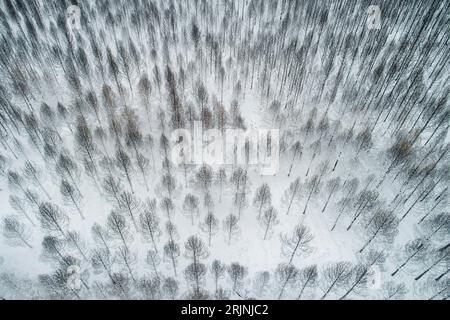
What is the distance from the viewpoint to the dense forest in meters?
47.9

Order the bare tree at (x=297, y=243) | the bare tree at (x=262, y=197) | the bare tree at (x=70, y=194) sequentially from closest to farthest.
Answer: the bare tree at (x=297, y=243) → the bare tree at (x=70, y=194) → the bare tree at (x=262, y=197)

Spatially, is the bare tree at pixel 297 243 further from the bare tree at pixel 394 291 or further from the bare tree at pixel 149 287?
the bare tree at pixel 149 287

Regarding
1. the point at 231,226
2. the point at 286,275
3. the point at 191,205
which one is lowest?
the point at 286,275

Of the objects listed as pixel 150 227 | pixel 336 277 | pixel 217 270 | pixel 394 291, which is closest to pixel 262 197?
pixel 217 270

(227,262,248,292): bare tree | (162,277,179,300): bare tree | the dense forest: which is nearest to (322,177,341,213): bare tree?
the dense forest

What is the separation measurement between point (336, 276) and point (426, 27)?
71.5 m

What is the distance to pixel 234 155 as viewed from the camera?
200ft

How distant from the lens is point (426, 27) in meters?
86.1

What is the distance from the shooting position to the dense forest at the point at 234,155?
4788cm

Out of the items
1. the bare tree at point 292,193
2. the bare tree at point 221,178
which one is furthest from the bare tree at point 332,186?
the bare tree at point 221,178

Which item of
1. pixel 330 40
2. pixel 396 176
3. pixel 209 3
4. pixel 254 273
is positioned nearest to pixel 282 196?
pixel 254 273

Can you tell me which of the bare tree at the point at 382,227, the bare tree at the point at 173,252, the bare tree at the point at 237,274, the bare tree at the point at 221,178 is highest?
the bare tree at the point at 221,178

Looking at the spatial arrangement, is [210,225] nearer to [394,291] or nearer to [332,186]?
[332,186]

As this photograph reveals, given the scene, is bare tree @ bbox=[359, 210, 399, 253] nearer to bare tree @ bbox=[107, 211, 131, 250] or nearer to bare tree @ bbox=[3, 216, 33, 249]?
bare tree @ bbox=[107, 211, 131, 250]
